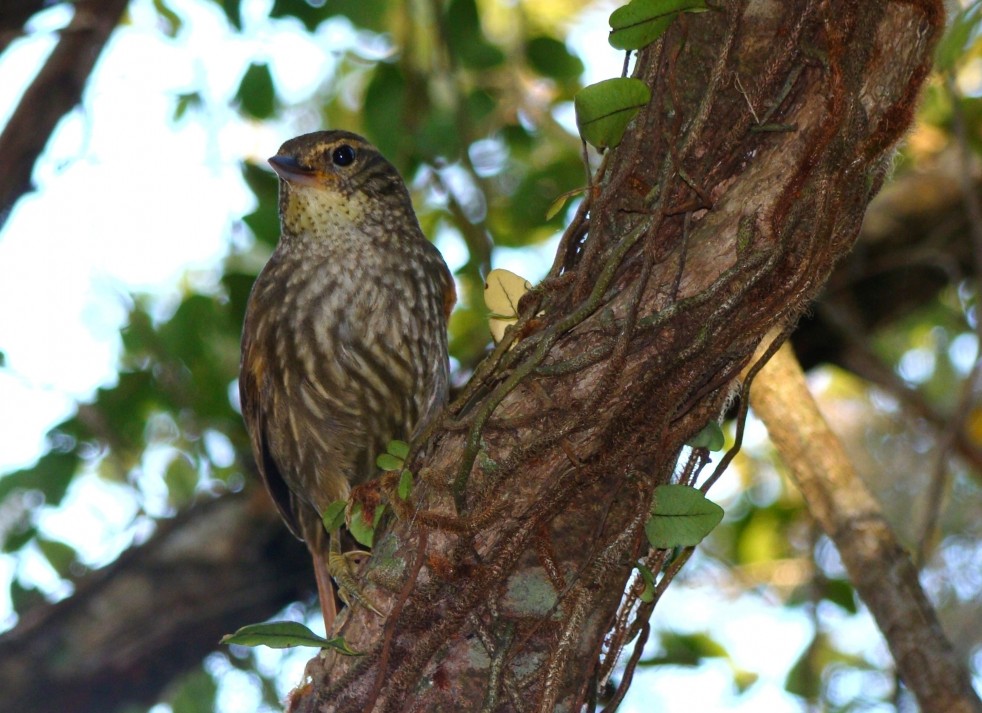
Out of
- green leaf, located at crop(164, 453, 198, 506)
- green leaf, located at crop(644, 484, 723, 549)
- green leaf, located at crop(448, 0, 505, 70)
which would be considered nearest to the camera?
green leaf, located at crop(644, 484, 723, 549)

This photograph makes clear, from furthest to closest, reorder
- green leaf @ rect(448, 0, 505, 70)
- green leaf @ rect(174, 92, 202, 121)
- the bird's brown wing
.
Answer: green leaf @ rect(174, 92, 202, 121) < green leaf @ rect(448, 0, 505, 70) < the bird's brown wing

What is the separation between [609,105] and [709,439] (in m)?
0.56

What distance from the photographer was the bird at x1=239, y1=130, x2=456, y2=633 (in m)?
3.06

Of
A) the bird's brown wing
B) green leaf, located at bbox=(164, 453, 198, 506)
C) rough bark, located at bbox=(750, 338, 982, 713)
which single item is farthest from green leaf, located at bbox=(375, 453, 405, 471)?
green leaf, located at bbox=(164, 453, 198, 506)

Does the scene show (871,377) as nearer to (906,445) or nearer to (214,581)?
(906,445)

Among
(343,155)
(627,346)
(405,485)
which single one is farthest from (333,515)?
(343,155)

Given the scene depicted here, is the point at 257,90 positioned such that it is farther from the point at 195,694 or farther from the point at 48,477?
the point at 195,694

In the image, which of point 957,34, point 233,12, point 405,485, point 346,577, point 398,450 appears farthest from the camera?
point 233,12

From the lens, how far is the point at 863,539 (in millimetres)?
2645

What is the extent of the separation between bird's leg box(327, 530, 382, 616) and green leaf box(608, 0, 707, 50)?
3.13ft

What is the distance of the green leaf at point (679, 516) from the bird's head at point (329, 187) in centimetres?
161

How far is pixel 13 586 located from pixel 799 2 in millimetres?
2980

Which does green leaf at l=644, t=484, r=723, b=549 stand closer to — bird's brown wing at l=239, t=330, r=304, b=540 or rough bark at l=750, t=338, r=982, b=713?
rough bark at l=750, t=338, r=982, b=713

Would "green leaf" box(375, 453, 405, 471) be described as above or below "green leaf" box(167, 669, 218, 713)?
below
